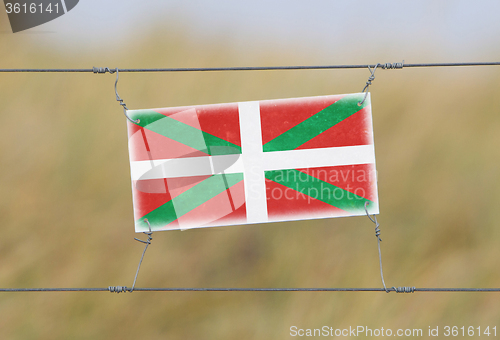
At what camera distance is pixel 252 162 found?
2.55m

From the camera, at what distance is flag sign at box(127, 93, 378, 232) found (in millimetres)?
2521

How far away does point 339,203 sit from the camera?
2518 mm

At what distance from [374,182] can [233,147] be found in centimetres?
80

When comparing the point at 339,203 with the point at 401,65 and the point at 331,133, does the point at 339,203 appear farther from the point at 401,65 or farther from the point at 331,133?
the point at 401,65

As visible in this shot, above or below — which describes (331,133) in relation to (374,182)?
above

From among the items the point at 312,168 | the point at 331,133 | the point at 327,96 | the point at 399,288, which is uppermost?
the point at 327,96

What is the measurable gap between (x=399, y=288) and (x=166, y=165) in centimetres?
140

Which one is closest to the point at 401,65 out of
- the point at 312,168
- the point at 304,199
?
the point at 312,168

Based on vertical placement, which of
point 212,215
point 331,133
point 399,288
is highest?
point 331,133

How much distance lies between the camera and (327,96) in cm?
252

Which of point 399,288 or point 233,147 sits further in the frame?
point 233,147

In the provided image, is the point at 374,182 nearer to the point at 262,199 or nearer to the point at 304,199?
the point at 304,199

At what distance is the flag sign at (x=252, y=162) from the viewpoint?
2521 mm

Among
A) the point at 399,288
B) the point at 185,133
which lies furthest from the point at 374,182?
the point at 185,133
